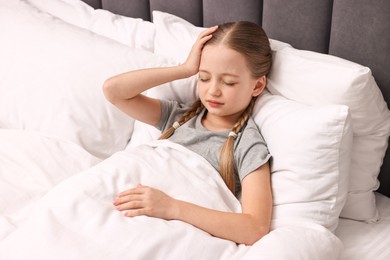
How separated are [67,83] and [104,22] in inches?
12.6

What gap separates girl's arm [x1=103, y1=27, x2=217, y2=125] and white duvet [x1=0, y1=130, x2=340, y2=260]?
4.8 inches

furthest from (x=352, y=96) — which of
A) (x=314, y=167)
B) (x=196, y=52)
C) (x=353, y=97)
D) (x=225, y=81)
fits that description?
(x=196, y=52)

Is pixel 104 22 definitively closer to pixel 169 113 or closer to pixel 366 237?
pixel 169 113

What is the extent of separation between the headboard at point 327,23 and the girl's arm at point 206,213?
1.35 ft

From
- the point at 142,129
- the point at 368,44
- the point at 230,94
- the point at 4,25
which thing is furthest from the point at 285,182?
the point at 4,25

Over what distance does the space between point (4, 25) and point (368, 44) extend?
110 cm

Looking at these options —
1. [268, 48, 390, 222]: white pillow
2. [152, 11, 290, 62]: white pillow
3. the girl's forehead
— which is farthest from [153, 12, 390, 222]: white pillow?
[152, 11, 290, 62]: white pillow

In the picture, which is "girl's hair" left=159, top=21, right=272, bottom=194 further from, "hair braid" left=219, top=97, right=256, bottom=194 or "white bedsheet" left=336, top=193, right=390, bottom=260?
"white bedsheet" left=336, top=193, right=390, bottom=260

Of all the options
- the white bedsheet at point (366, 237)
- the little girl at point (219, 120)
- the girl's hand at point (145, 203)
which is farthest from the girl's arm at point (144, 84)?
the white bedsheet at point (366, 237)

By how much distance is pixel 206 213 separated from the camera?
41.1 inches

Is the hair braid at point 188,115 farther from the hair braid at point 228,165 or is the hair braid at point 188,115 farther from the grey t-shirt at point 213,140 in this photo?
the hair braid at point 228,165

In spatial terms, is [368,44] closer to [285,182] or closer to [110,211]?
[285,182]

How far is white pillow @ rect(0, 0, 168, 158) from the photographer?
4.68ft

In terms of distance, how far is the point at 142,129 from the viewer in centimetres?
145
